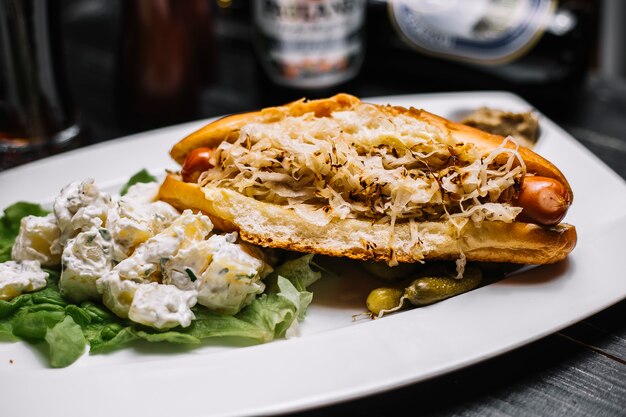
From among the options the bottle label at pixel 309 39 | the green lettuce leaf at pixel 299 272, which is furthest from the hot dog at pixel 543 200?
the bottle label at pixel 309 39

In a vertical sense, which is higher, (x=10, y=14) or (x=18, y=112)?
(x=10, y=14)

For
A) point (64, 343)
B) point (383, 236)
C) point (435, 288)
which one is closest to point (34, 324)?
point (64, 343)

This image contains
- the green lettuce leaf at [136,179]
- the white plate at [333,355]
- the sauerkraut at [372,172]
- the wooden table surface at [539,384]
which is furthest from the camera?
the green lettuce leaf at [136,179]

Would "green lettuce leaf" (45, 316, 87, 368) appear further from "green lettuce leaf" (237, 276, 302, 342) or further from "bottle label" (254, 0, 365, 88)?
"bottle label" (254, 0, 365, 88)

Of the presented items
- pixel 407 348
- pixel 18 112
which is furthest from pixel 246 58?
pixel 407 348

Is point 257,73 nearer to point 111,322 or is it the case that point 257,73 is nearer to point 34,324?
point 111,322

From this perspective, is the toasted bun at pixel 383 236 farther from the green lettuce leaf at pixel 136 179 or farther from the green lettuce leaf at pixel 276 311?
the green lettuce leaf at pixel 136 179

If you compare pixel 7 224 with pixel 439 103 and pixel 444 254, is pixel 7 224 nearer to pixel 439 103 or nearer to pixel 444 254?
pixel 444 254
